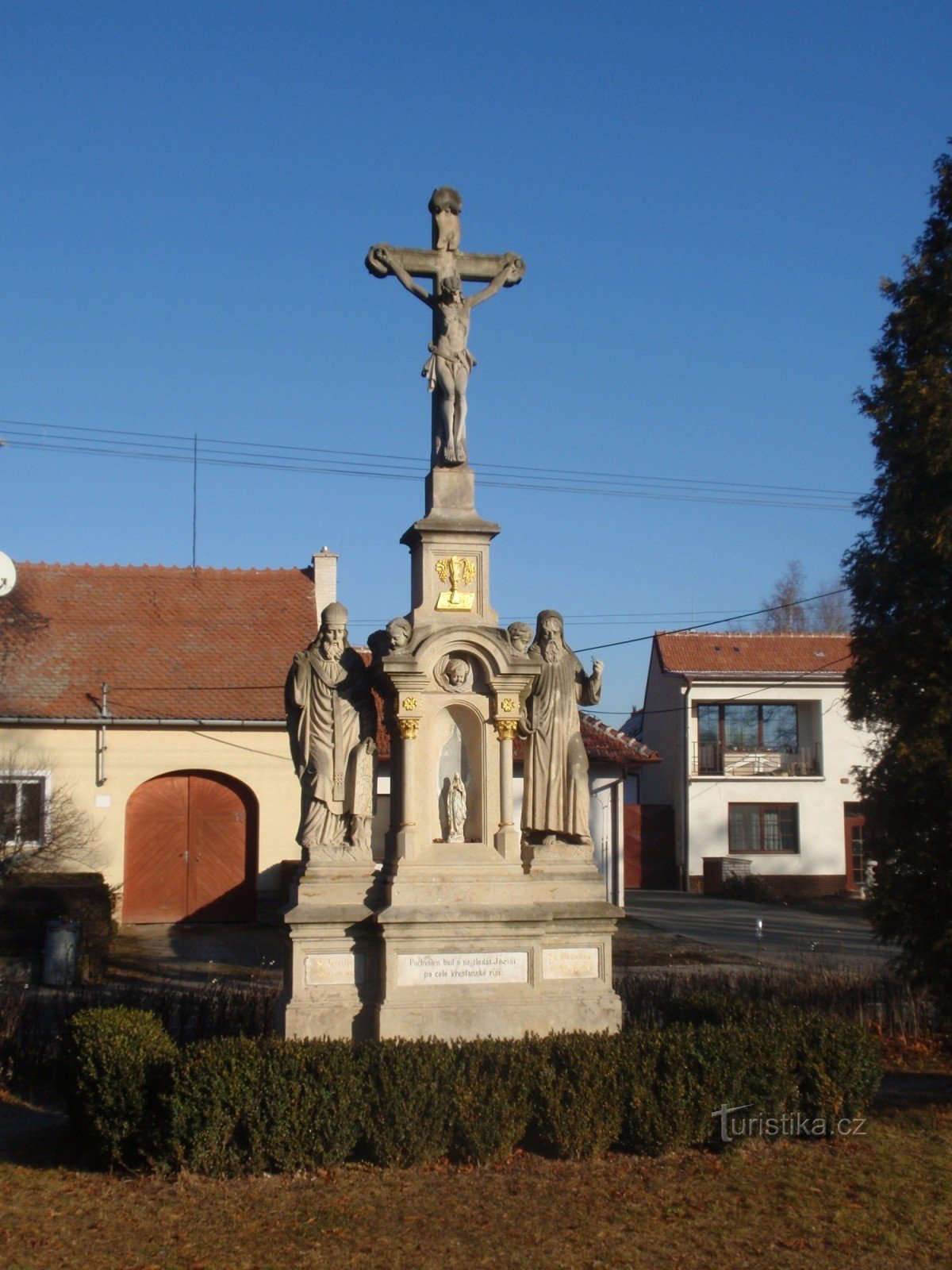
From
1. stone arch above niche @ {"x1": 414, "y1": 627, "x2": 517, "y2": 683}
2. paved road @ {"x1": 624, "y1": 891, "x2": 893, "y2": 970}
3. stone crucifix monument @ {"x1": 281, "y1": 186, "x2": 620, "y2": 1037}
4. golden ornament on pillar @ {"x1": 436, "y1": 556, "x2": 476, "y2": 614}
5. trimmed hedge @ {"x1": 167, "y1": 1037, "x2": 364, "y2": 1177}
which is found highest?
golden ornament on pillar @ {"x1": 436, "y1": 556, "x2": 476, "y2": 614}

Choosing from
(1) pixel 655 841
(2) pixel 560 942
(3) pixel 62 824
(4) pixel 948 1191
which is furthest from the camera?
(1) pixel 655 841

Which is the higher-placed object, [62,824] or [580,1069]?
[62,824]

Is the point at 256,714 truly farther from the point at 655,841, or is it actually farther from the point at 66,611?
the point at 655,841

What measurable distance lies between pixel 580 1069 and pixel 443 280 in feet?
20.3

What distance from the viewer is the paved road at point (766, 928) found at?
58.0 feet

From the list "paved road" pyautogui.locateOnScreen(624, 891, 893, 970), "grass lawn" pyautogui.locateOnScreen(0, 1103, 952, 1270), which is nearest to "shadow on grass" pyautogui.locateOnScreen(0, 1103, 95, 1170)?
"grass lawn" pyautogui.locateOnScreen(0, 1103, 952, 1270)

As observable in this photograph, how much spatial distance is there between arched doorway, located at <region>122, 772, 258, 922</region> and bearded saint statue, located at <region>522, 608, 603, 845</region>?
515 inches

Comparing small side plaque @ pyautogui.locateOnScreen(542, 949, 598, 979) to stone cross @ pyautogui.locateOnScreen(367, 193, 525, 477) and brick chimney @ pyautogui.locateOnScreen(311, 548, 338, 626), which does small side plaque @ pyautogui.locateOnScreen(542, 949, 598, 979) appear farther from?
brick chimney @ pyautogui.locateOnScreen(311, 548, 338, 626)

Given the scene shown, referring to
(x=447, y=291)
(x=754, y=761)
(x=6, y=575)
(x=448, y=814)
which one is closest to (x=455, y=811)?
(x=448, y=814)

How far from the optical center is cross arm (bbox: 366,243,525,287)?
32.9 ft

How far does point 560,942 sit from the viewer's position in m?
9.16

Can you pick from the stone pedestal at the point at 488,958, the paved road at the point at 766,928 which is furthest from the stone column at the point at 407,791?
the paved road at the point at 766,928

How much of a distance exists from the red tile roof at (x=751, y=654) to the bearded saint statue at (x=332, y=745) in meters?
24.7

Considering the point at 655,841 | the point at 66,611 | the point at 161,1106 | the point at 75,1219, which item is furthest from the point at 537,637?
the point at 655,841
